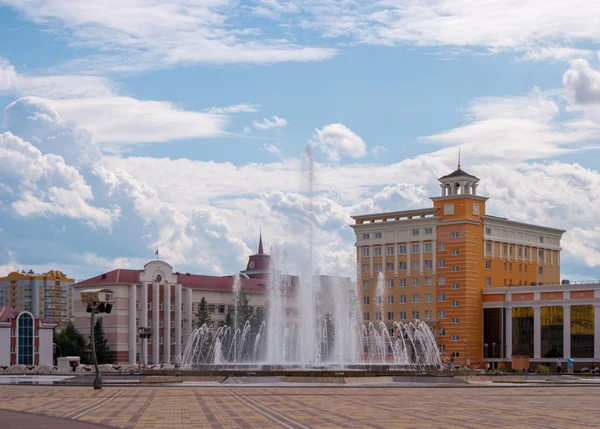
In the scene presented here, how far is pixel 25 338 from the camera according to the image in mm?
109625

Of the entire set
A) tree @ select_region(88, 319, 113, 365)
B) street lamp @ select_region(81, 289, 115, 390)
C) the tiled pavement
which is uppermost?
street lamp @ select_region(81, 289, 115, 390)

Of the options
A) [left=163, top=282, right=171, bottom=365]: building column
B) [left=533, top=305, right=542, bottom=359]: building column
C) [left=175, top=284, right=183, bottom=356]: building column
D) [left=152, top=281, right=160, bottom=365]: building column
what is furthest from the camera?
[left=175, top=284, right=183, bottom=356]: building column

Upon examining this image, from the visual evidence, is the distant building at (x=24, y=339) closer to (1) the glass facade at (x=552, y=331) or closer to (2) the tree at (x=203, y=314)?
(2) the tree at (x=203, y=314)

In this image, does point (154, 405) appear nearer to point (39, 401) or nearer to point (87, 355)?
point (39, 401)

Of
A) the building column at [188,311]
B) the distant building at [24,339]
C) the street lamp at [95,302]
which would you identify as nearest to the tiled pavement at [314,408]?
the street lamp at [95,302]

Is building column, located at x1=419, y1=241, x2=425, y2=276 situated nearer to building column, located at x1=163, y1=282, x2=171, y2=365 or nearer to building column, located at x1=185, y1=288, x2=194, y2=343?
building column, located at x1=185, y1=288, x2=194, y2=343

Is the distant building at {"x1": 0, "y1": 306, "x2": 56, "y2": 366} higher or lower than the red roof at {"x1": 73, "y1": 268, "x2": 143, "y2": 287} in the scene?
lower

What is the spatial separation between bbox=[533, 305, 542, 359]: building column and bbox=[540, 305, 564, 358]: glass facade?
7.9 inches

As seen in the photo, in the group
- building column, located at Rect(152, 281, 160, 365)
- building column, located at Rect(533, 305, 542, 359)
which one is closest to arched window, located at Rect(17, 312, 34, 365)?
building column, located at Rect(152, 281, 160, 365)

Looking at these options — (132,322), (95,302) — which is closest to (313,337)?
(95,302)

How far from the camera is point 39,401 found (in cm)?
3525

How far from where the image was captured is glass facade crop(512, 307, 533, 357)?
102 metres

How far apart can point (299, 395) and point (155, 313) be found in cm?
7848

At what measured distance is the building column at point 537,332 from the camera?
10000 centimetres
